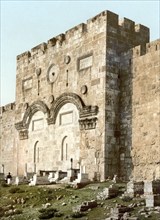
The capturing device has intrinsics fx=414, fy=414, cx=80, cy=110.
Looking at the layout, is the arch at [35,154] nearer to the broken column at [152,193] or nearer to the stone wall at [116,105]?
the stone wall at [116,105]

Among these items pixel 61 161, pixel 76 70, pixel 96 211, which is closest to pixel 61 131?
pixel 61 161

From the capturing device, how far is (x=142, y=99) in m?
19.4

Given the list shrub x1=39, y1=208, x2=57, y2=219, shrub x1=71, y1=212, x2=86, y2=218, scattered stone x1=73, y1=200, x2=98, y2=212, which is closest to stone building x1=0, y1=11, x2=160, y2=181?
scattered stone x1=73, y1=200, x2=98, y2=212

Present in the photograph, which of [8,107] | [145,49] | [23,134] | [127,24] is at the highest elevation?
[127,24]

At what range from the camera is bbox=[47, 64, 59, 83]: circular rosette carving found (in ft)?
76.5

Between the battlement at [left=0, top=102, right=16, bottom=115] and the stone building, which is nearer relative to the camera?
the stone building

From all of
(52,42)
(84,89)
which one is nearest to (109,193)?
(84,89)

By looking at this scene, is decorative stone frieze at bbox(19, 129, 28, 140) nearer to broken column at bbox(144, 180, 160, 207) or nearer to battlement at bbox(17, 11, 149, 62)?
battlement at bbox(17, 11, 149, 62)

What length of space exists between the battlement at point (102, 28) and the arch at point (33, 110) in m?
3.38

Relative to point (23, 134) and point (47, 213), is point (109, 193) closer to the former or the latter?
point (47, 213)

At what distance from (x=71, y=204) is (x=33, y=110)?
1133cm

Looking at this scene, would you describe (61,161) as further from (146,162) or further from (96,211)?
(96,211)

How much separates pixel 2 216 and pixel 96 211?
143 inches

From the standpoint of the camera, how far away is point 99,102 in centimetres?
2006
